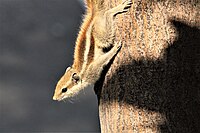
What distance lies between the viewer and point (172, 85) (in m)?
1.91

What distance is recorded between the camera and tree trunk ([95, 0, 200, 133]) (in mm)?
1905

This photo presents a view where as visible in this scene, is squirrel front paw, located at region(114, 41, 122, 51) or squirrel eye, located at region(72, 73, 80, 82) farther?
squirrel eye, located at region(72, 73, 80, 82)

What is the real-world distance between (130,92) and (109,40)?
1.20ft

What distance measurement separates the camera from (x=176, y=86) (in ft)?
6.28

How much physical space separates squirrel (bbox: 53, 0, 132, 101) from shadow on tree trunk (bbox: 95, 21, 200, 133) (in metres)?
0.21

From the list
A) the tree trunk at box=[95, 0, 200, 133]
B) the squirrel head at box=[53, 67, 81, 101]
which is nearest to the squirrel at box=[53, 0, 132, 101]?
the squirrel head at box=[53, 67, 81, 101]

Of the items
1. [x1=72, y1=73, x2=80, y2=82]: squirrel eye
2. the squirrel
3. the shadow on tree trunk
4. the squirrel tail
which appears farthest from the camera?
[x1=72, y1=73, x2=80, y2=82]: squirrel eye

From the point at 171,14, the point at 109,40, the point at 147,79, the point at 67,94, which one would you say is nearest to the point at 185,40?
the point at 171,14

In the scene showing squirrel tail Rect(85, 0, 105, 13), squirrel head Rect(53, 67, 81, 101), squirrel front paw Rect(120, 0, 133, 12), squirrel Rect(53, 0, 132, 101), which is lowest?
squirrel head Rect(53, 67, 81, 101)

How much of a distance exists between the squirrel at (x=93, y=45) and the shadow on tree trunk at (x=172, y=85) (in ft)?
0.67

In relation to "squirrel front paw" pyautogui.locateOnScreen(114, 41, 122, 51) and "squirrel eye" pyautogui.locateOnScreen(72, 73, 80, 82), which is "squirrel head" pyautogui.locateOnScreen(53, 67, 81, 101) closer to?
"squirrel eye" pyautogui.locateOnScreen(72, 73, 80, 82)

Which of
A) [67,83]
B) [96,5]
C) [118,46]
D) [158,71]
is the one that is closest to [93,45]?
[96,5]

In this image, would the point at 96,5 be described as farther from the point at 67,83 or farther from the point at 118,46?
the point at 67,83

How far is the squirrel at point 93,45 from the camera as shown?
2131 millimetres
